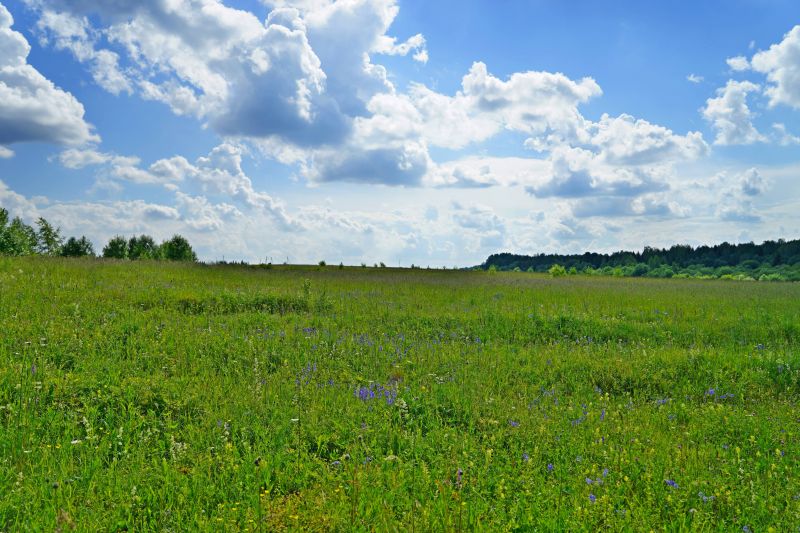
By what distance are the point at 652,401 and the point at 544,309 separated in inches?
301

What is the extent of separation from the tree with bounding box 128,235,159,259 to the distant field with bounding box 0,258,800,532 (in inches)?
3022

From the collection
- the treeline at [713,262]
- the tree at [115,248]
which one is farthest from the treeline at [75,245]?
the treeline at [713,262]

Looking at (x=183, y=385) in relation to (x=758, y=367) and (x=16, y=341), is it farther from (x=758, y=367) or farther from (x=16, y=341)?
(x=758, y=367)

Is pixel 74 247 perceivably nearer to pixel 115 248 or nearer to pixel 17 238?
pixel 115 248

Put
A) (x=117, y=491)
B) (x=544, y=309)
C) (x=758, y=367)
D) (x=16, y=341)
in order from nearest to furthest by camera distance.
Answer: (x=117, y=491) → (x=16, y=341) → (x=758, y=367) → (x=544, y=309)

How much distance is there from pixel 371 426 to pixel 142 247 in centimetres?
8932

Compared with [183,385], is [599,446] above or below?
below

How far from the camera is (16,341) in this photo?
25.5 ft

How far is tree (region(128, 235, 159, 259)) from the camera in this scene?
7994 centimetres

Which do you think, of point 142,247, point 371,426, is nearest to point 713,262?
point 371,426

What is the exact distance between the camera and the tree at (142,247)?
262ft

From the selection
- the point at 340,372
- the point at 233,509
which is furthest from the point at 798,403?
the point at 233,509

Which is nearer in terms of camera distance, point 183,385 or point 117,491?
point 117,491

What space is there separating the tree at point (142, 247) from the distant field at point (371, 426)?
7677 cm
